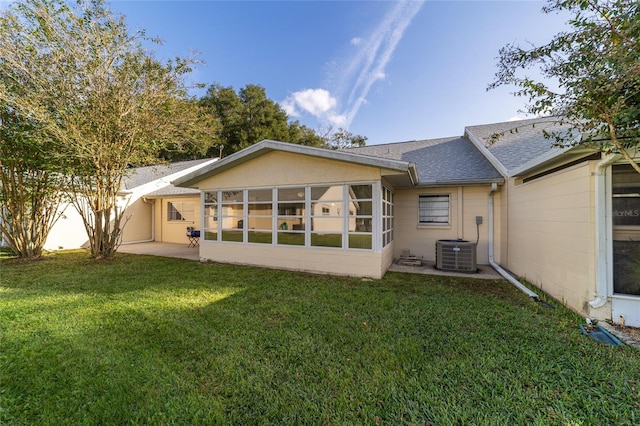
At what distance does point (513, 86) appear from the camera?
4016mm

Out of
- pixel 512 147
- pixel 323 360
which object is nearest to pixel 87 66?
pixel 323 360

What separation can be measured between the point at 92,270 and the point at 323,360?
8.09 metres

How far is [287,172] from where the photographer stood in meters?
7.50

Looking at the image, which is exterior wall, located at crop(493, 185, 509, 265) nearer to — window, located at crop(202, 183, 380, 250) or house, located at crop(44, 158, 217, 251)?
window, located at crop(202, 183, 380, 250)

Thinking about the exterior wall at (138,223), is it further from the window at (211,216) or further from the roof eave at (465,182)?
the roof eave at (465,182)

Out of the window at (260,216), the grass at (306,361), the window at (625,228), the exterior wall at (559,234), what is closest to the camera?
the grass at (306,361)

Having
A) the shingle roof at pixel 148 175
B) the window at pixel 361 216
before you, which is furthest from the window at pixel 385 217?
the shingle roof at pixel 148 175

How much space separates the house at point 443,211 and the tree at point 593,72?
395 millimetres

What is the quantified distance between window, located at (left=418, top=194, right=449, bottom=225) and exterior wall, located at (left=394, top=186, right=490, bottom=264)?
0.50ft

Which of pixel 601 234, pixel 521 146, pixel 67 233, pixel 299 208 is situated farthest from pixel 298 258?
pixel 67 233

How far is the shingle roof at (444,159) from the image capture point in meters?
8.04

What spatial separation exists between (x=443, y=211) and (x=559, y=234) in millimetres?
3961

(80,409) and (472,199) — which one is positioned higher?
(472,199)

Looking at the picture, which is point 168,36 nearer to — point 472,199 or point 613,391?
point 472,199
